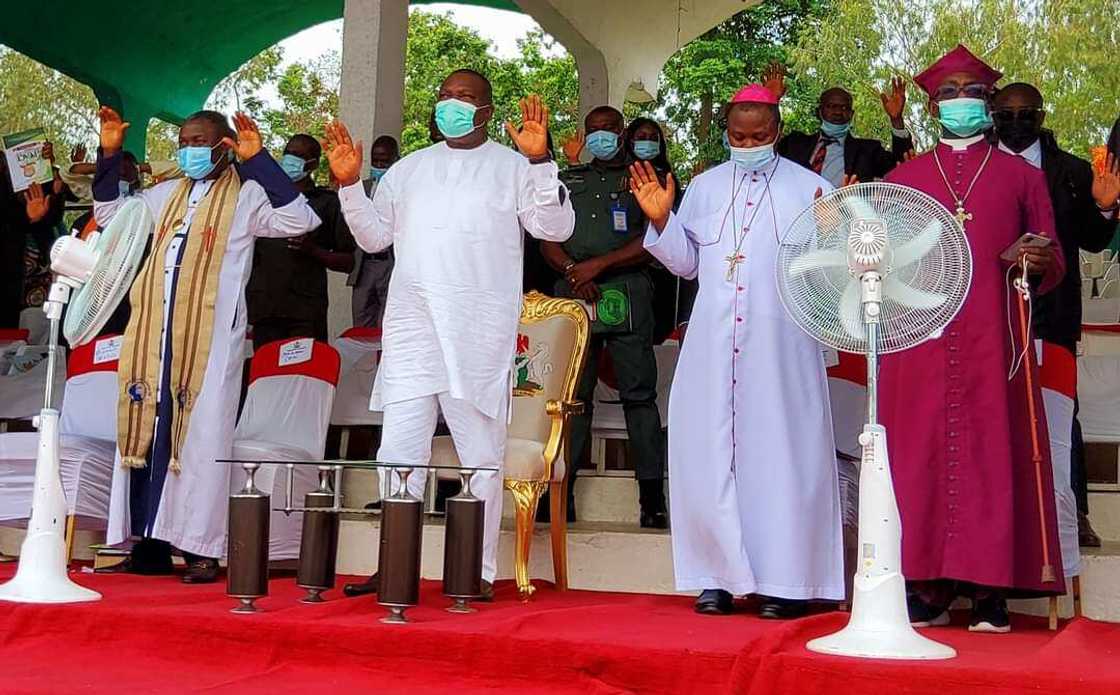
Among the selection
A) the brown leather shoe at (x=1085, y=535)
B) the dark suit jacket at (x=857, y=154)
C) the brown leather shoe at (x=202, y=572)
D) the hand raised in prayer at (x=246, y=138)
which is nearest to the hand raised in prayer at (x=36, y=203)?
the hand raised in prayer at (x=246, y=138)

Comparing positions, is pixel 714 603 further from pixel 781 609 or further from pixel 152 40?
pixel 152 40

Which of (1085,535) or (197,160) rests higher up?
(197,160)

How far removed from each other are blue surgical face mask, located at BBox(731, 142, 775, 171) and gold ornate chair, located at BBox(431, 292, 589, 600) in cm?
110

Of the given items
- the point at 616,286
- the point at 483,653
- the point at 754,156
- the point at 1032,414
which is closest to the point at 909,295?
the point at 1032,414

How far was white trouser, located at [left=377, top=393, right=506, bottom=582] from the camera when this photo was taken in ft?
18.2

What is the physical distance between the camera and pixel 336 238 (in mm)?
7742

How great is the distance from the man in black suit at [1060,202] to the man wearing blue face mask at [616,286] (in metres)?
1.72

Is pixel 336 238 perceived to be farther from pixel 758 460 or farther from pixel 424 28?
pixel 424 28

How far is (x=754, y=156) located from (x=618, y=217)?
4.33 ft

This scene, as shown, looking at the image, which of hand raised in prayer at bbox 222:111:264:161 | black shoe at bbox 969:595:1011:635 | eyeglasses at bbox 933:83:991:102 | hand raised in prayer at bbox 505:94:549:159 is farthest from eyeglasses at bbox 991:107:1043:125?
hand raised in prayer at bbox 222:111:264:161

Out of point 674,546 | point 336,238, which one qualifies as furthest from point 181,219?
point 674,546

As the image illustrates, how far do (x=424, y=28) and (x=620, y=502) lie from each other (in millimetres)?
23164

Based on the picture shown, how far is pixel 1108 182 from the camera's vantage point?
5320mm

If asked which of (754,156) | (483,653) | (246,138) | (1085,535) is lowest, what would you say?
(483,653)
